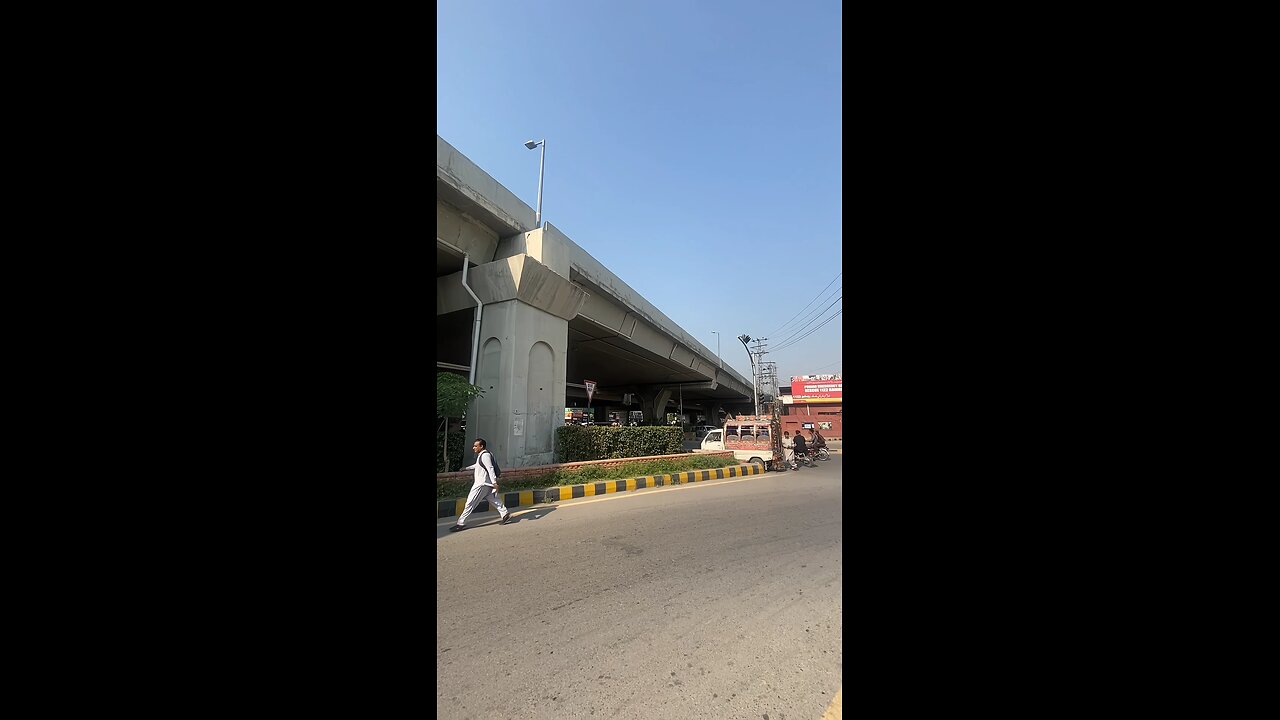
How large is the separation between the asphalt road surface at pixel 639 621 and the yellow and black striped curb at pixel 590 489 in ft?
3.94

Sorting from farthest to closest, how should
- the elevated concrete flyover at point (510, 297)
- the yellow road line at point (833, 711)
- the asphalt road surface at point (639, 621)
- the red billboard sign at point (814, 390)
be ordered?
1. the red billboard sign at point (814, 390)
2. the elevated concrete flyover at point (510, 297)
3. the asphalt road surface at point (639, 621)
4. the yellow road line at point (833, 711)

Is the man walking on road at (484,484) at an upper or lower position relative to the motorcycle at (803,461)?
upper

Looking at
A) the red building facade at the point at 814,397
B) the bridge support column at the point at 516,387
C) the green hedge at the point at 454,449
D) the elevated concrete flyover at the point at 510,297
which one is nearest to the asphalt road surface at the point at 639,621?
the green hedge at the point at 454,449

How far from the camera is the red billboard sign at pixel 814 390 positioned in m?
30.8

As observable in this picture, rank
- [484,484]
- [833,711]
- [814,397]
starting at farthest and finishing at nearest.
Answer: [814,397] < [484,484] < [833,711]

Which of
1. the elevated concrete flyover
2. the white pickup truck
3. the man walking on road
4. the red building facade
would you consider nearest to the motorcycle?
the white pickup truck

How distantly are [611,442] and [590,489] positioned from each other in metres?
2.65

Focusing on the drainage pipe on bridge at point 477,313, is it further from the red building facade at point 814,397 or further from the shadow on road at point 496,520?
the red building facade at point 814,397

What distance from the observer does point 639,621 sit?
107 inches

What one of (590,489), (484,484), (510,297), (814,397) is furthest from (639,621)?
(814,397)

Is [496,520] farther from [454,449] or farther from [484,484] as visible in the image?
[454,449]
